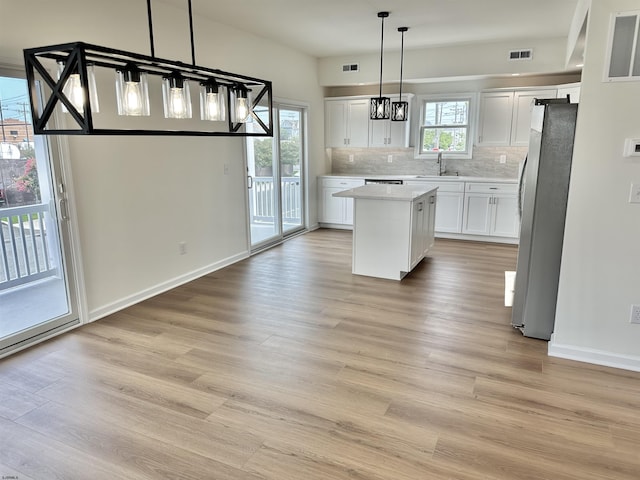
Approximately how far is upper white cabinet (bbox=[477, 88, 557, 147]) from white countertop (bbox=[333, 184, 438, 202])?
1.88 m

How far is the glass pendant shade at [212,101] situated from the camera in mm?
2219

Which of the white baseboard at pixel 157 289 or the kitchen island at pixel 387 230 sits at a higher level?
the kitchen island at pixel 387 230

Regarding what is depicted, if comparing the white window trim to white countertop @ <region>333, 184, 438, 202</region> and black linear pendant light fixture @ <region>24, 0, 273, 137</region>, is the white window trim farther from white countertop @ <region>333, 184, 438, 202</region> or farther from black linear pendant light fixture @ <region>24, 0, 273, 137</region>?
black linear pendant light fixture @ <region>24, 0, 273, 137</region>

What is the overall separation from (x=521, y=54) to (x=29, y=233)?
600cm

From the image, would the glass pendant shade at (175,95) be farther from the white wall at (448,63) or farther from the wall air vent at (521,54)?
the wall air vent at (521,54)

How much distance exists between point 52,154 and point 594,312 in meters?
3.96

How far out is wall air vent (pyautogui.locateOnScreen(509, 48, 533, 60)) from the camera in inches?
226

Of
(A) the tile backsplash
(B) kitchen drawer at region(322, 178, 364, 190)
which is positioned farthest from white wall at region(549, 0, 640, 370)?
(B) kitchen drawer at region(322, 178, 364, 190)

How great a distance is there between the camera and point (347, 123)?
24.0ft

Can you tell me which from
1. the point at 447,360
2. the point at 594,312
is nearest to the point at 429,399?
the point at 447,360

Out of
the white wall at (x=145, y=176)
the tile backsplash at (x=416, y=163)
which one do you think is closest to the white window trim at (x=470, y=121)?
the tile backsplash at (x=416, y=163)

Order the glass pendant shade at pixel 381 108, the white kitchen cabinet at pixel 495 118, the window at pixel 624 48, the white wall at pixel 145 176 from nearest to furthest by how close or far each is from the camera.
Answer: the window at pixel 624 48 → the white wall at pixel 145 176 → the glass pendant shade at pixel 381 108 → the white kitchen cabinet at pixel 495 118

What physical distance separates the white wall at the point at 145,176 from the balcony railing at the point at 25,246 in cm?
26

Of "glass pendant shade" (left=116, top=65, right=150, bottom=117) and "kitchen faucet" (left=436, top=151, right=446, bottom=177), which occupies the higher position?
"glass pendant shade" (left=116, top=65, right=150, bottom=117)
